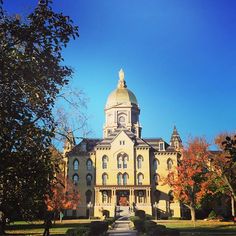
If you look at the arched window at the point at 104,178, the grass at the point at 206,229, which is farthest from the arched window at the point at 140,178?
the grass at the point at 206,229

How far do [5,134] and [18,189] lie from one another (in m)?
1.81

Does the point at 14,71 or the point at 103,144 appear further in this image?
the point at 103,144

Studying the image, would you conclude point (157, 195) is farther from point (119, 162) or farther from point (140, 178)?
point (119, 162)

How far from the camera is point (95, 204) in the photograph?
224 feet

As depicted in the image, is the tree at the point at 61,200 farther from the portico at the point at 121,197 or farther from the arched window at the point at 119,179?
the arched window at the point at 119,179

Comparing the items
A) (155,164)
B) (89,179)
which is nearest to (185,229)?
(155,164)

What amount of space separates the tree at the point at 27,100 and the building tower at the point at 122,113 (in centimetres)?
7094

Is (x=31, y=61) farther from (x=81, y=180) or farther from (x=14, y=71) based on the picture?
(x=81, y=180)

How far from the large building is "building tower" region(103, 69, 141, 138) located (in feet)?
30.1

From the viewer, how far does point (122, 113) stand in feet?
279

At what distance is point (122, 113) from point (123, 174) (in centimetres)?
1910

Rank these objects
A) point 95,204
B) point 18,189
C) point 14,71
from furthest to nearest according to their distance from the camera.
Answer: point 95,204 → point 18,189 → point 14,71

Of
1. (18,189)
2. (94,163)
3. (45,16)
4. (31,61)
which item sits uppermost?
(94,163)

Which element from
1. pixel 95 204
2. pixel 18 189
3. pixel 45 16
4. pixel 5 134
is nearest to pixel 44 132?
pixel 5 134
